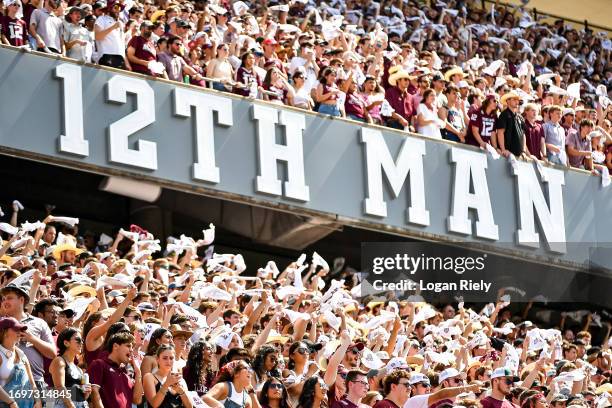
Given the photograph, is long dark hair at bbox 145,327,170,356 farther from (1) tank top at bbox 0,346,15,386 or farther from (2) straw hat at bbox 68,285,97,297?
(2) straw hat at bbox 68,285,97,297

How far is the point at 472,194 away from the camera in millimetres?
19703

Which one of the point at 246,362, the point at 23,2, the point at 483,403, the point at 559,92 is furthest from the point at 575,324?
the point at 246,362

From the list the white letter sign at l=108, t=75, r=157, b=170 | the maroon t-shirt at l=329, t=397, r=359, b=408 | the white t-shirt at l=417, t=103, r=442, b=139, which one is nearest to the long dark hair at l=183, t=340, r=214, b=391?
the maroon t-shirt at l=329, t=397, r=359, b=408

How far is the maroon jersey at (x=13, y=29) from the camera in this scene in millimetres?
16859

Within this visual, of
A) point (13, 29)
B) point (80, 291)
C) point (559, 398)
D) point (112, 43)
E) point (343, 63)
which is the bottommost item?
point (559, 398)

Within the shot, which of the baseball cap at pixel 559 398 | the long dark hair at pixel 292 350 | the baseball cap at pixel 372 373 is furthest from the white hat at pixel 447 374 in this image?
the long dark hair at pixel 292 350

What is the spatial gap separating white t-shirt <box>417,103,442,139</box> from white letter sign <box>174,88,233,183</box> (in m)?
2.74

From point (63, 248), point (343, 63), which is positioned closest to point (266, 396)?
point (63, 248)

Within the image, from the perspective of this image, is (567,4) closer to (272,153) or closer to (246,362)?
(272,153)

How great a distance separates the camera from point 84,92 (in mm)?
17141

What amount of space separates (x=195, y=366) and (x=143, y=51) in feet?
25.6

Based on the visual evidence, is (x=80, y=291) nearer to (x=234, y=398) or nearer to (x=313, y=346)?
(x=313, y=346)

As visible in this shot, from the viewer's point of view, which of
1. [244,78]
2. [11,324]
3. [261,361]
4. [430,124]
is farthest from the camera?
[430,124]

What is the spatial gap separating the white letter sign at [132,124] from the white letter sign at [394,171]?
297 cm
